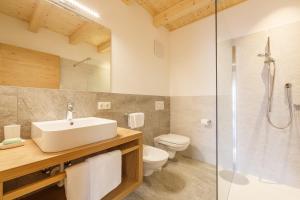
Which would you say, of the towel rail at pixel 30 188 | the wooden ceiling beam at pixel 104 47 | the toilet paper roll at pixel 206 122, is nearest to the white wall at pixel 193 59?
the toilet paper roll at pixel 206 122

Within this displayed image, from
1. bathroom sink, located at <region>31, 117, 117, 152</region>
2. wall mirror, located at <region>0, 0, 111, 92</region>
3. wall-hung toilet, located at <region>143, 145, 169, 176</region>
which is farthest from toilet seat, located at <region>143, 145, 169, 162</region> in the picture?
wall mirror, located at <region>0, 0, 111, 92</region>

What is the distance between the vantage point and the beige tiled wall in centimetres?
119

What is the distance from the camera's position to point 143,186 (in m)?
1.81

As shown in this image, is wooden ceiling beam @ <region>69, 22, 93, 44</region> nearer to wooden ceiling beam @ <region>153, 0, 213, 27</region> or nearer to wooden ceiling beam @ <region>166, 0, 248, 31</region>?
wooden ceiling beam @ <region>153, 0, 213, 27</region>

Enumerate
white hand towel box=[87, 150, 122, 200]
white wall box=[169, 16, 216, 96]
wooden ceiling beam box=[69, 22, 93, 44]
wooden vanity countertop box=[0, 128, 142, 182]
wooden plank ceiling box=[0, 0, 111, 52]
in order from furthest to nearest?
white wall box=[169, 16, 216, 96]
wooden ceiling beam box=[69, 22, 93, 44]
wooden plank ceiling box=[0, 0, 111, 52]
white hand towel box=[87, 150, 122, 200]
wooden vanity countertop box=[0, 128, 142, 182]

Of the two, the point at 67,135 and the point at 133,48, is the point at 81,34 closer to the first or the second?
the point at 133,48

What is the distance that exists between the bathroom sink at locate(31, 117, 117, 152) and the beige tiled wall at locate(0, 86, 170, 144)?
12 cm

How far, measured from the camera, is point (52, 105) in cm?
141

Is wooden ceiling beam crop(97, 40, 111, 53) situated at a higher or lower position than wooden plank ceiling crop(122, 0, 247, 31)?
lower

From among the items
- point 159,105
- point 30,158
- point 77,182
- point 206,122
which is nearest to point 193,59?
point 159,105

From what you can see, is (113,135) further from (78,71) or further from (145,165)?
(78,71)

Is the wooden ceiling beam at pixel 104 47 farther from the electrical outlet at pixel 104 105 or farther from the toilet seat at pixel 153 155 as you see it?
the toilet seat at pixel 153 155

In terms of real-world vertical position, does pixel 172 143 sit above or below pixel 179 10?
below

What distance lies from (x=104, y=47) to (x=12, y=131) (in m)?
1.25
